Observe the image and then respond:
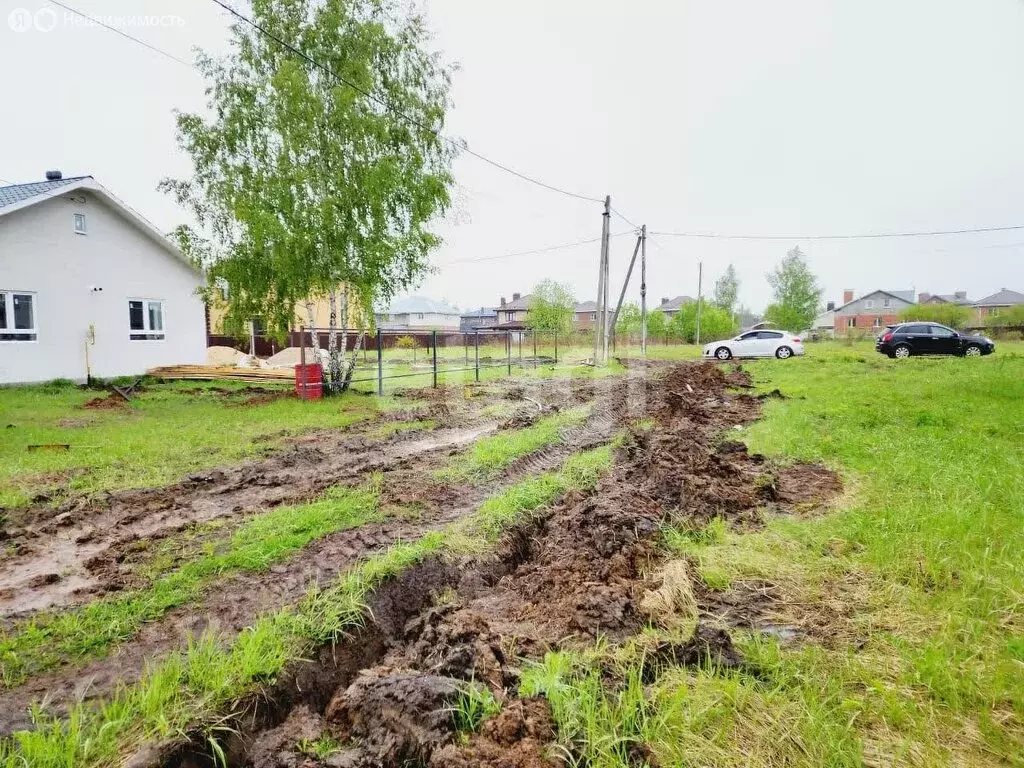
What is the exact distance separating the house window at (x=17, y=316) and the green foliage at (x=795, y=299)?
57849mm

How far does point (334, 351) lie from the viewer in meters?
13.5

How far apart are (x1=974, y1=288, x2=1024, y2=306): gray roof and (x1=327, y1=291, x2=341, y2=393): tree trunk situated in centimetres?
8906

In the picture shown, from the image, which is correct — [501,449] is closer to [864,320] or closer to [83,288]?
[83,288]

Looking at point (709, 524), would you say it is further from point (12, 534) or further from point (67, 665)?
point (12, 534)

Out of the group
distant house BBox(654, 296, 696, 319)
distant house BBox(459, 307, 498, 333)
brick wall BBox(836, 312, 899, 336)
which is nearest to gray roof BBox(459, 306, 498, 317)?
distant house BBox(459, 307, 498, 333)

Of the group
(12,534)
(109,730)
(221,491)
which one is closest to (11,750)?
(109,730)

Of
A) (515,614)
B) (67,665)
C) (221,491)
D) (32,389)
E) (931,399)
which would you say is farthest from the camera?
(32,389)

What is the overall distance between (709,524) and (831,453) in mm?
3143

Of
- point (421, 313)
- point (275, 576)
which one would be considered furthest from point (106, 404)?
point (421, 313)

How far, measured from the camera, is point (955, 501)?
Result: 441cm

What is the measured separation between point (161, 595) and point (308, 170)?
10873mm

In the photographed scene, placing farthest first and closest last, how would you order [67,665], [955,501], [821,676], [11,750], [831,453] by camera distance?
[831,453] < [955,501] < [67,665] < [821,676] < [11,750]

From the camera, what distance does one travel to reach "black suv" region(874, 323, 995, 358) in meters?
21.8

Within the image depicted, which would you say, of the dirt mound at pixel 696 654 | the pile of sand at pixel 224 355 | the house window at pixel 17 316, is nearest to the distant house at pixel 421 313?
the pile of sand at pixel 224 355
